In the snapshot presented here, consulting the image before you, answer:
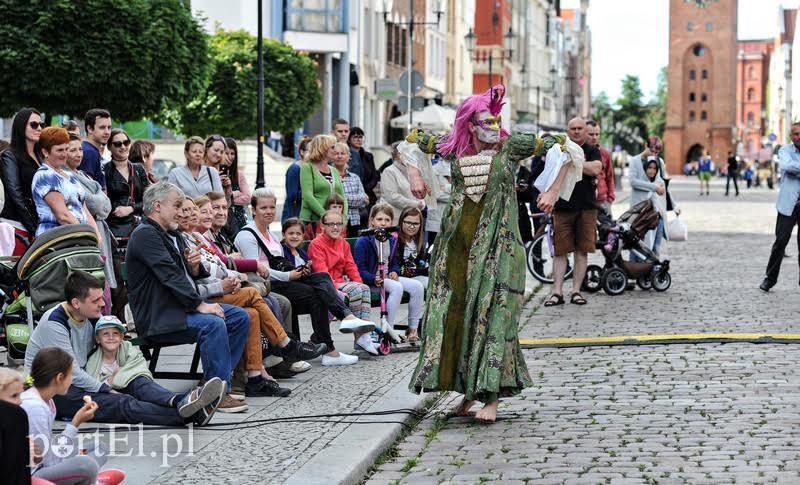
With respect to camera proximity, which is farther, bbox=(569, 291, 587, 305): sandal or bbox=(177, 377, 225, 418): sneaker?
bbox=(569, 291, 587, 305): sandal

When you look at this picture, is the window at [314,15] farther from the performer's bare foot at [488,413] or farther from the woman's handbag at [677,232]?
the performer's bare foot at [488,413]

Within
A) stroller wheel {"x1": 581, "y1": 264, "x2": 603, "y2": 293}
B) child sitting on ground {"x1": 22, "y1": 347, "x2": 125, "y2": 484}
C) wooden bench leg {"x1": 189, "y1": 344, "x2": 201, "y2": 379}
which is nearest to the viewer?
child sitting on ground {"x1": 22, "y1": 347, "x2": 125, "y2": 484}

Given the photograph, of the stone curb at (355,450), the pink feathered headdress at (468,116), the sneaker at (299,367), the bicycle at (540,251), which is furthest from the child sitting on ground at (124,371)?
the bicycle at (540,251)

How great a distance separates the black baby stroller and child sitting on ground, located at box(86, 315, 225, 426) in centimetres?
905

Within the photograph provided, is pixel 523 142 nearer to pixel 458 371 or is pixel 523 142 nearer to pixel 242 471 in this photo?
pixel 458 371

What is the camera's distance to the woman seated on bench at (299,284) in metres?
10.7

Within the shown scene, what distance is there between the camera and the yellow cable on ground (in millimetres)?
11781

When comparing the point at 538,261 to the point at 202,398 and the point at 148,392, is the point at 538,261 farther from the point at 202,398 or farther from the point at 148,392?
the point at 202,398

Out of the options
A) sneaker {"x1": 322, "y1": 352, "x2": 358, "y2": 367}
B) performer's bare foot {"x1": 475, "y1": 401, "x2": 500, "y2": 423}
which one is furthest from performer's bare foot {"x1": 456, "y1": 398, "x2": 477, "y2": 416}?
sneaker {"x1": 322, "y1": 352, "x2": 358, "y2": 367}

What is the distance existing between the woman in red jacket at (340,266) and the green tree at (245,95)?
2711cm

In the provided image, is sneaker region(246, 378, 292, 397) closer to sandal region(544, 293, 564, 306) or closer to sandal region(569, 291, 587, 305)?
sandal region(544, 293, 564, 306)

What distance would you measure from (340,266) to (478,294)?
3.17 meters

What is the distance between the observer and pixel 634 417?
27.5ft

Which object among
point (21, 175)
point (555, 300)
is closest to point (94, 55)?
point (555, 300)
